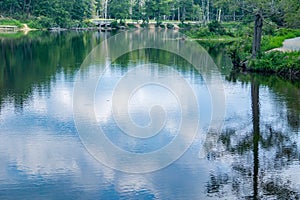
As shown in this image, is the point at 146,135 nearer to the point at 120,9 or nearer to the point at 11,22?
the point at 11,22

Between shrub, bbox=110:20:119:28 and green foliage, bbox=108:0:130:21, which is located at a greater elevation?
green foliage, bbox=108:0:130:21

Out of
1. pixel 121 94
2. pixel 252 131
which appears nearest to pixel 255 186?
pixel 252 131

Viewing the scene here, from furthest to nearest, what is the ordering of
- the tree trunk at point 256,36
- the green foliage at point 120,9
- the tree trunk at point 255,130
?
the green foliage at point 120,9, the tree trunk at point 256,36, the tree trunk at point 255,130

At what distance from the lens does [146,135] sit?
1742 centimetres

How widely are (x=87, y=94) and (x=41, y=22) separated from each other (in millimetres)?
61142

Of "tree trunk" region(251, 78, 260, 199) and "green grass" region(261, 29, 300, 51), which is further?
"green grass" region(261, 29, 300, 51)

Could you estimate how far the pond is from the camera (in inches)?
506

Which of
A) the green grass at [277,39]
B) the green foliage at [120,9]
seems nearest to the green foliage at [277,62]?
the green grass at [277,39]

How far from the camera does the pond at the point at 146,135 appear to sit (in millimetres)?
12852

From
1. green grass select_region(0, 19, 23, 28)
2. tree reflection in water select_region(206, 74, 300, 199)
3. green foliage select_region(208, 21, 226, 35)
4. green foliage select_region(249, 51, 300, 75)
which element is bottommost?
tree reflection in water select_region(206, 74, 300, 199)

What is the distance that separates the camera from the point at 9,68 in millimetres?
32031

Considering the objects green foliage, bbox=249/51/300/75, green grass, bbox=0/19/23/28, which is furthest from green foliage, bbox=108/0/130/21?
green foliage, bbox=249/51/300/75

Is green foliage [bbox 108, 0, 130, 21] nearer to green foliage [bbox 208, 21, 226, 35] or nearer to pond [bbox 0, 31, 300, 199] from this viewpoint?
green foliage [bbox 208, 21, 226, 35]

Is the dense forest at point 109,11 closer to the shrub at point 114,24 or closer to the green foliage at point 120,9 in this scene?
the green foliage at point 120,9
